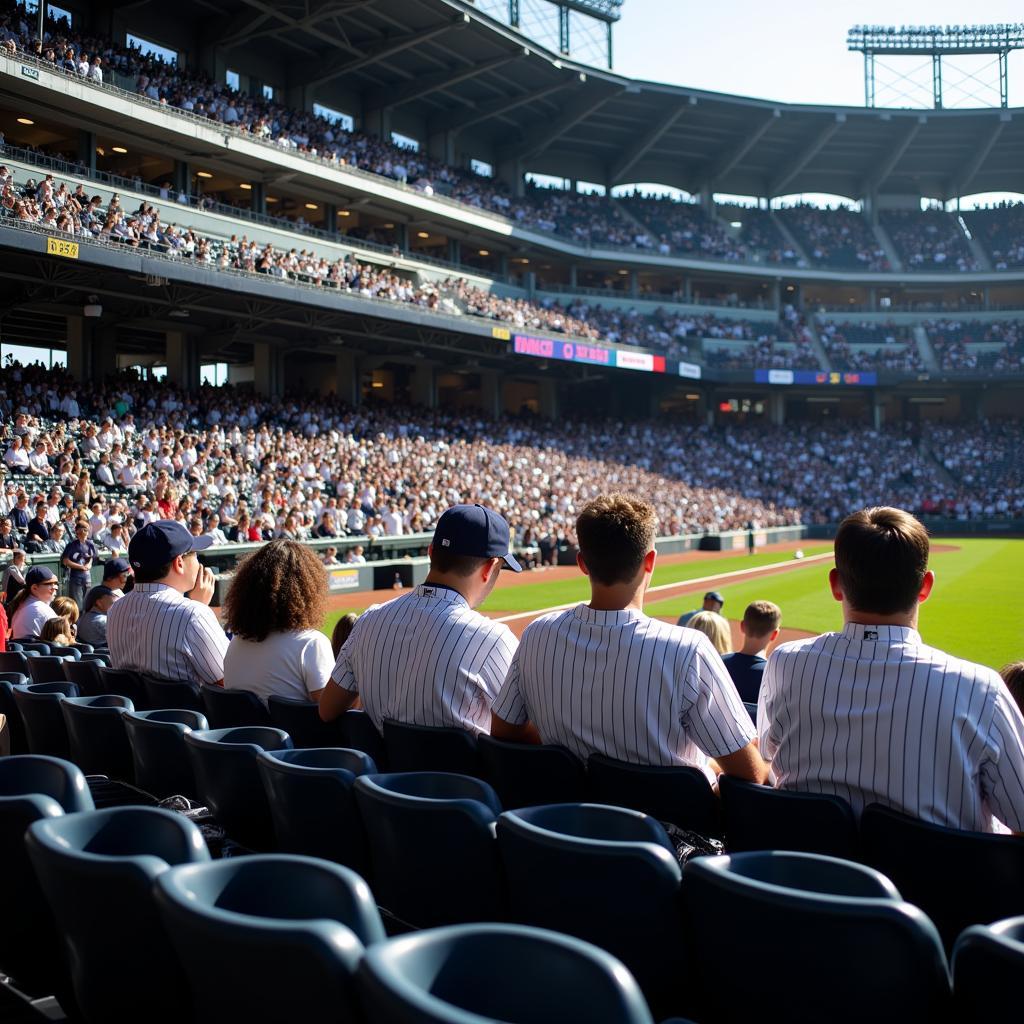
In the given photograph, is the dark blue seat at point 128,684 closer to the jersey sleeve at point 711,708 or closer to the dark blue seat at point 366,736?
the dark blue seat at point 366,736

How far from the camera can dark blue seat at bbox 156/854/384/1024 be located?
5.37 ft

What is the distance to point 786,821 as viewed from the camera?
298 cm

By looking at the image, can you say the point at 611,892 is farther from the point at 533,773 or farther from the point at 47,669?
the point at 47,669

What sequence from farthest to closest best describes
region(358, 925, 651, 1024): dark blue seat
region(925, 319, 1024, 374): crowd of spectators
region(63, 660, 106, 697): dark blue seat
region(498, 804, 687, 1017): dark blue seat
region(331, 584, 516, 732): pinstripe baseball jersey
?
region(925, 319, 1024, 374): crowd of spectators
region(63, 660, 106, 697): dark blue seat
region(331, 584, 516, 732): pinstripe baseball jersey
region(498, 804, 687, 1017): dark blue seat
region(358, 925, 651, 1024): dark blue seat

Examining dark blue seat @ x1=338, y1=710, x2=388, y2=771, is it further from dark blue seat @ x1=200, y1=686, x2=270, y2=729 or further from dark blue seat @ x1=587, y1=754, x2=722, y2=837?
dark blue seat @ x1=587, y1=754, x2=722, y2=837

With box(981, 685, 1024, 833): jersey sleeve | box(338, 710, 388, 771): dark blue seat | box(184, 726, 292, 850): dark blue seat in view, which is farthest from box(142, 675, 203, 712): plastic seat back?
box(981, 685, 1024, 833): jersey sleeve

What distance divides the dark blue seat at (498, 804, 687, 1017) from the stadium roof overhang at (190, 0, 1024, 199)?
36040 mm

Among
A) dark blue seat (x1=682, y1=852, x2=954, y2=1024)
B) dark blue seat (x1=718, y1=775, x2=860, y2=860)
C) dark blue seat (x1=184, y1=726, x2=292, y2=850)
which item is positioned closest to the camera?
dark blue seat (x1=682, y1=852, x2=954, y2=1024)

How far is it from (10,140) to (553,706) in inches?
1257

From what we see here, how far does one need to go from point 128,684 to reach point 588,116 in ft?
161

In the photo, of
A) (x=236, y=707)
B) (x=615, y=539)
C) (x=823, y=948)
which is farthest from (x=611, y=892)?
(x=236, y=707)

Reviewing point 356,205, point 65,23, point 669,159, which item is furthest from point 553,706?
point 669,159

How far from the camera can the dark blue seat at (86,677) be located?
579 cm

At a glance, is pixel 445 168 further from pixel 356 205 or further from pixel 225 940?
pixel 225 940
